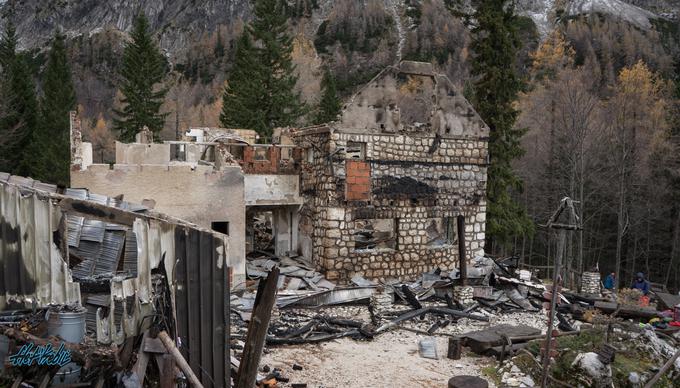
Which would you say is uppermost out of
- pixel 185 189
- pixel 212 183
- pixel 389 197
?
pixel 212 183

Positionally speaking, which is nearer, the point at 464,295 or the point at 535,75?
the point at 464,295

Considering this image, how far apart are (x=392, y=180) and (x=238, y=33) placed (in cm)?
7575

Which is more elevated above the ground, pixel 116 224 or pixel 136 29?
pixel 136 29

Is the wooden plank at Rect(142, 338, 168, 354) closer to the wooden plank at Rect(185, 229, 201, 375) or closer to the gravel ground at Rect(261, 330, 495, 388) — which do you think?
the wooden plank at Rect(185, 229, 201, 375)

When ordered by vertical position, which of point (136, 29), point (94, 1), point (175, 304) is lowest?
point (175, 304)

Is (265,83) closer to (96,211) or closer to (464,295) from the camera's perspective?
(464,295)

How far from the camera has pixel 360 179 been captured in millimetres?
15523

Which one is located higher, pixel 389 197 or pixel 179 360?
pixel 389 197

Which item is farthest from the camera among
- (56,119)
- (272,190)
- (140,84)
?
(56,119)

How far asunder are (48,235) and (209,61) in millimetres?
80584

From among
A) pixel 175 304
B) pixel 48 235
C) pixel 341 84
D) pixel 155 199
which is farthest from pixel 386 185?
pixel 341 84

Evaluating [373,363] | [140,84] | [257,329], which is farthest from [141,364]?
[140,84]

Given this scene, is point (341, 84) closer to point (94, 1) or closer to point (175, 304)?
point (175, 304)

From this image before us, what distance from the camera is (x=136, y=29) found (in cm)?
3647
